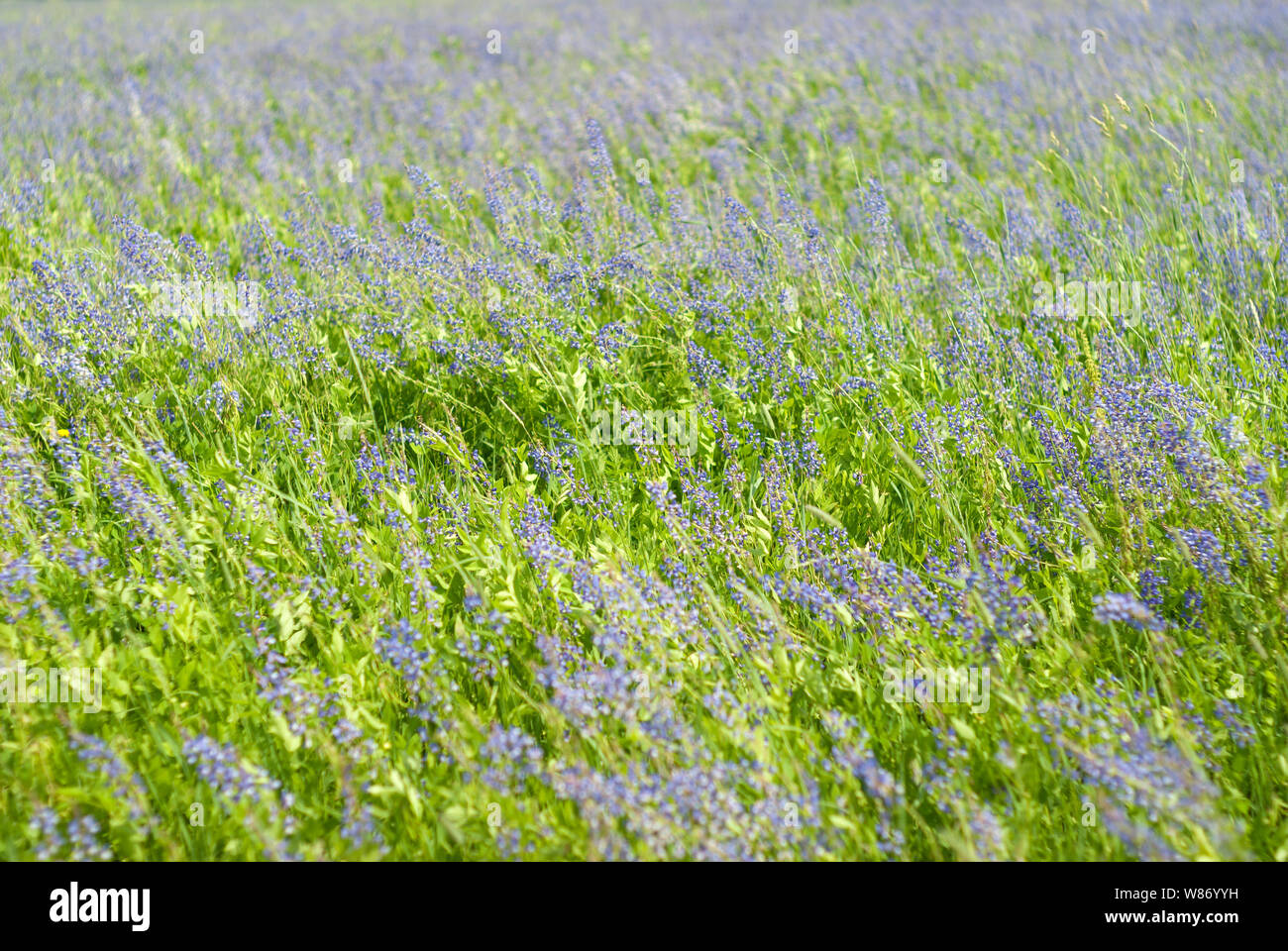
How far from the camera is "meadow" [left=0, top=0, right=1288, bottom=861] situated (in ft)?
6.27

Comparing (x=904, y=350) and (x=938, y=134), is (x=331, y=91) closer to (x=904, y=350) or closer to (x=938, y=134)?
(x=938, y=134)

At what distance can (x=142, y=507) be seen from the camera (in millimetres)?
2416

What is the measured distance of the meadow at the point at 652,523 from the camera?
1910 mm

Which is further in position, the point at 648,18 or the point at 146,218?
the point at 648,18

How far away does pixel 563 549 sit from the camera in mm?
2461

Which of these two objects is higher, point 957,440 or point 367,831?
point 957,440

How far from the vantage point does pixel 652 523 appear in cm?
285

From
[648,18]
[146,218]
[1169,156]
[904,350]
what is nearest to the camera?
[904,350]

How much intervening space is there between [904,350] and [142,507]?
2.89 m

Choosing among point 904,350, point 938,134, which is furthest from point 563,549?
point 938,134

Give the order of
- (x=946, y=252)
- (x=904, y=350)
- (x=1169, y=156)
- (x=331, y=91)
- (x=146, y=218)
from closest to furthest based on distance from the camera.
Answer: (x=904, y=350) < (x=946, y=252) < (x=146, y=218) < (x=1169, y=156) < (x=331, y=91)
